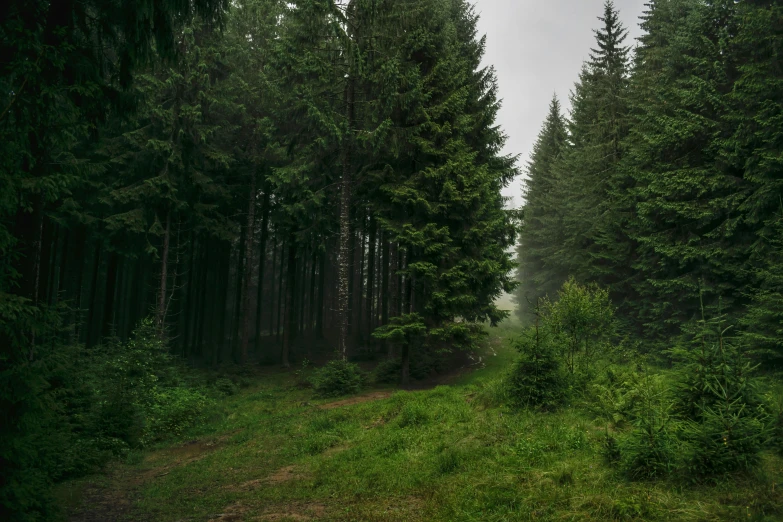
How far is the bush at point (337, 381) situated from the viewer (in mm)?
17188

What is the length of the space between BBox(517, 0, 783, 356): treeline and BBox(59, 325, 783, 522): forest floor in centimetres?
703

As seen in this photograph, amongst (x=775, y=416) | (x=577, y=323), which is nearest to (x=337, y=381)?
(x=577, y=323)

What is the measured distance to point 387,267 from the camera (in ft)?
86.0

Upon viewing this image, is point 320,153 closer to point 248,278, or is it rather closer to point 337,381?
point 248,278

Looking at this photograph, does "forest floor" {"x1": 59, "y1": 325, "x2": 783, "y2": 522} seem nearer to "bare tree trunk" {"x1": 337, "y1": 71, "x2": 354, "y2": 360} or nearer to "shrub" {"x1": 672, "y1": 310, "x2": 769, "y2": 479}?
"shrub" {"x1": 672, "y1": 310, "x2": 769, "y2": 479}

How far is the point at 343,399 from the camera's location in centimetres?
1627

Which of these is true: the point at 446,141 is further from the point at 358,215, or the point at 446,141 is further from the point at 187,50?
the point at 187,50

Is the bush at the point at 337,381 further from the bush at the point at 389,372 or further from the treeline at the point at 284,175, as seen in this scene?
the treeline at the point at 284,175

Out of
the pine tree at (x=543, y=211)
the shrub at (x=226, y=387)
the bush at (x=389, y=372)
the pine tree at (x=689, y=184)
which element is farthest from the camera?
the pine tree at (x=543, y=211)

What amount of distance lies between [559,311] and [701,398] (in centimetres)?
645

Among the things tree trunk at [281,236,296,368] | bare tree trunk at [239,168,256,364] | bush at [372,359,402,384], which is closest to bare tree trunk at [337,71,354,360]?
bush at [372,359,402,384]

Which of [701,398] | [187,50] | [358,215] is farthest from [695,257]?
[187,50]

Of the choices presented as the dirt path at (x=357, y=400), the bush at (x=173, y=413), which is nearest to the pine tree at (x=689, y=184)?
the dirt path at (x=357, y=400)

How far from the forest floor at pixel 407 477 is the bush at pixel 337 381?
3.53m
